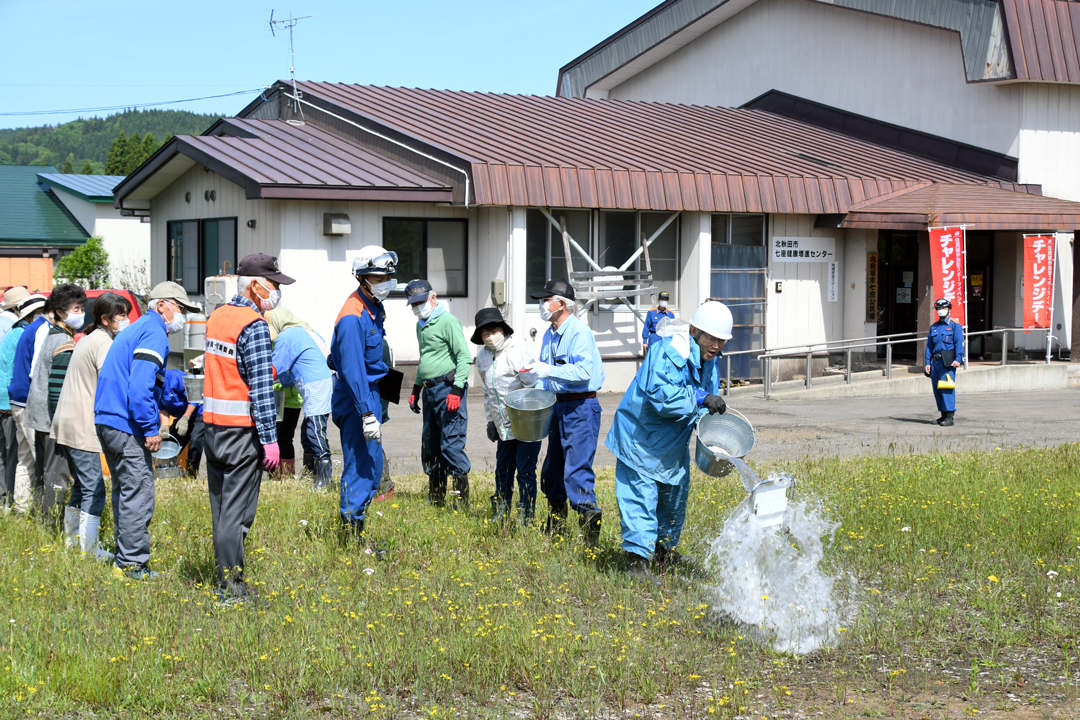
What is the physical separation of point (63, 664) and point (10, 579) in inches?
65.9

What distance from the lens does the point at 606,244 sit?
63.5ft

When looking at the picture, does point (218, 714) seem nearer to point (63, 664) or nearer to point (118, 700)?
point (118, 700)

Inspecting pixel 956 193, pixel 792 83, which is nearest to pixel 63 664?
pixel 956 193

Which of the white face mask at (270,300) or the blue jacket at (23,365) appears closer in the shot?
the white face mask at (270,300)

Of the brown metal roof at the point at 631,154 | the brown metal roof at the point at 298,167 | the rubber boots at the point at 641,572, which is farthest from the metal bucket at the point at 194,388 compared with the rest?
the brown metal roof at the point at 631,154

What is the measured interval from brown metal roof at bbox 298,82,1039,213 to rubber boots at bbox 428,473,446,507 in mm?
9048

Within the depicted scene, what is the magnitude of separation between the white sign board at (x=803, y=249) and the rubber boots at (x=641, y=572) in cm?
1481

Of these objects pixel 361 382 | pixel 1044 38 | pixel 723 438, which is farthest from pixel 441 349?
pixel 1044 38

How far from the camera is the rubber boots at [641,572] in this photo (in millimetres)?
6621

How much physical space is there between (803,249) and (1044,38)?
613cm

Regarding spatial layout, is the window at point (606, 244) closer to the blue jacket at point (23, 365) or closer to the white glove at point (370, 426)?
the blue jacket at point (23, 365)

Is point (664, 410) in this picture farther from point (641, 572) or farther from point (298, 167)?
point (298, 167)

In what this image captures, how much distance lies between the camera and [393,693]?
4957 mm

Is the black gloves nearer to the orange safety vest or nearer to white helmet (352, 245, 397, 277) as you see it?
white helmet (352, 245, 397, 277)
